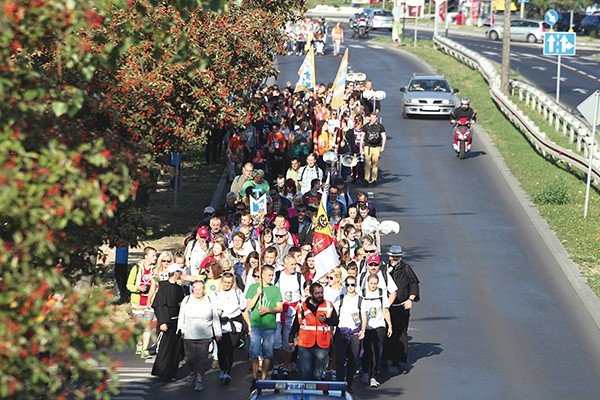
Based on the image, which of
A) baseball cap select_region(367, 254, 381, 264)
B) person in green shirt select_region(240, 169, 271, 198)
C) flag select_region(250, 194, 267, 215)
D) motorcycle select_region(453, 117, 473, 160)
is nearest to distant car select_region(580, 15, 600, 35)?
motorcycle select_region(453, 117, 473, 160)

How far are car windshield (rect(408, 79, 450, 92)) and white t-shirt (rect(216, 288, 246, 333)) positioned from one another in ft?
89.2

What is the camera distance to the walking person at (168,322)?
1695 centimetres

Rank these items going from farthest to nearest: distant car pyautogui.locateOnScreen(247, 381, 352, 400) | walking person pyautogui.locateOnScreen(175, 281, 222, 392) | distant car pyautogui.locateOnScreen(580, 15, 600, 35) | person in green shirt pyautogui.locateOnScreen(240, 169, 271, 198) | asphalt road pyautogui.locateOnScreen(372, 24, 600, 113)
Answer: distant car pyautogui.locateOnScreen(580, 15, 600, 35)
asphalt road pyautogui.locateOnScreen(372, 24, 600, 113)
person in green shirt pyautogui.locateOnScreen(240, 169, 271, 198)
walking person pyautogui.locateOnScreen(175, 281, 222, 392)
distant car pyautogui.locateOnScreen(247, 381, 352, 400)

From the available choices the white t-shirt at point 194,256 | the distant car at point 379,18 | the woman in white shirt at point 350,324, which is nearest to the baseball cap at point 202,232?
the white t-shirt at point 194,256

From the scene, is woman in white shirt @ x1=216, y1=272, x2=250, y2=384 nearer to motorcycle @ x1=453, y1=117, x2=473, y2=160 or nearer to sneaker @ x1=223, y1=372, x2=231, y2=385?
sneaker @ x1=223, y1=372, x2=231, y2=385

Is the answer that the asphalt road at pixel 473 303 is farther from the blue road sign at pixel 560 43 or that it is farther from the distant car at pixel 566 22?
the distant car at pixel 566 22

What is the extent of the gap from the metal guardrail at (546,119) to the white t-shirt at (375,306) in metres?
14.3

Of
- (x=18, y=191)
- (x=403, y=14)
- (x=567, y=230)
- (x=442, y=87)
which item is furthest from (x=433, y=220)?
(x=403, y=14)

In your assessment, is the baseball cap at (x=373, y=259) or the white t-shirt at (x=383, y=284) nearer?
the white t-shirt at (x=383, y=284)

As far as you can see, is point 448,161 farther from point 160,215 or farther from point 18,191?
point 18,191

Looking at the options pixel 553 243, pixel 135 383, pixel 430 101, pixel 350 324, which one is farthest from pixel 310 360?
pixel 430 101

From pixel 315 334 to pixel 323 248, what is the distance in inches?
87.0

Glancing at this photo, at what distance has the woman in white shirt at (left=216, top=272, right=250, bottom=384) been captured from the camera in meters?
16.9

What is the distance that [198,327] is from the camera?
16516mm
